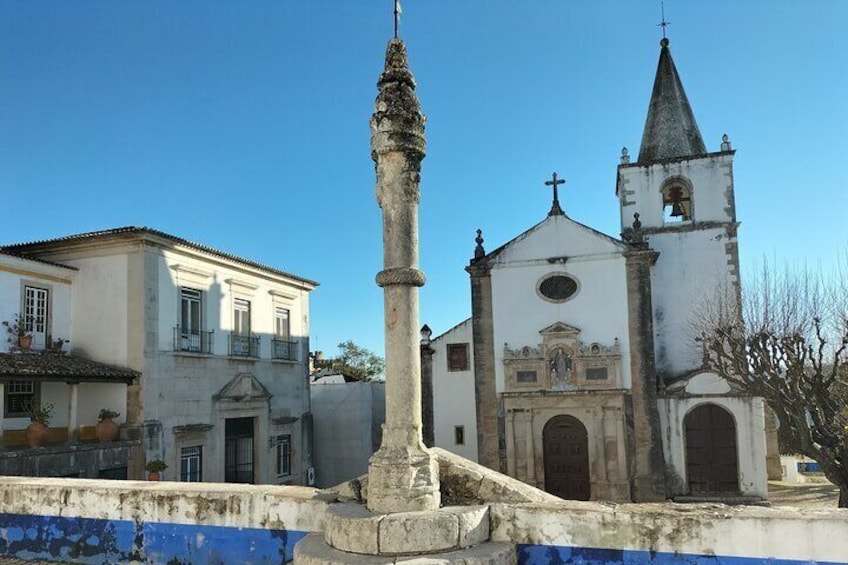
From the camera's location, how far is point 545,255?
21.5 meters

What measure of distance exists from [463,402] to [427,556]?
17.3 metres

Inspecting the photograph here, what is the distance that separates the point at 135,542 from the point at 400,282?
11.6 ft

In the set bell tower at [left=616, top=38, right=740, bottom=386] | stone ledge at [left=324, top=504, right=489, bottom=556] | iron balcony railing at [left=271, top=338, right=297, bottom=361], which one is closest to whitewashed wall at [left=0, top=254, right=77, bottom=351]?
iron balcony railing at [left=271, top=338, right=297, bottom=361]

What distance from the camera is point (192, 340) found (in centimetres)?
1809

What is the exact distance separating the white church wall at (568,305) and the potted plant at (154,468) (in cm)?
971

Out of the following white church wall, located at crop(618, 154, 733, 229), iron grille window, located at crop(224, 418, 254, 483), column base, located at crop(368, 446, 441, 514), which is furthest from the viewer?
white church wall, located at crop(618, 154, 733, 229)

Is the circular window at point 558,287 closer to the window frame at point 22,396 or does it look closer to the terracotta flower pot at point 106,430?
the terracotta flower pot at point 106,430

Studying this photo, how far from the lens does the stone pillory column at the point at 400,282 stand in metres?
5.56

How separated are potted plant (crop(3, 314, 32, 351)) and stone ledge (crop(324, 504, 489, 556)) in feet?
42.2

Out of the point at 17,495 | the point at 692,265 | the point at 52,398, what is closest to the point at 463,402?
the point at 692,265

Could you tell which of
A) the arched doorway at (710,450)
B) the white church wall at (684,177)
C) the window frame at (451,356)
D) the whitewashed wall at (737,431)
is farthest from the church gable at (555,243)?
the arched doorway at (710,450)

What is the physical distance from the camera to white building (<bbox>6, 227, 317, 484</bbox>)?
16.6 metres

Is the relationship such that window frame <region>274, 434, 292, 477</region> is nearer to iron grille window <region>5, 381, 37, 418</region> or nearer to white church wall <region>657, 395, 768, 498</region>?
iron grille window <region>5, 381, 37, 418</region>

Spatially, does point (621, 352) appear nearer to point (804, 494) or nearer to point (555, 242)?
point (555, 242)
